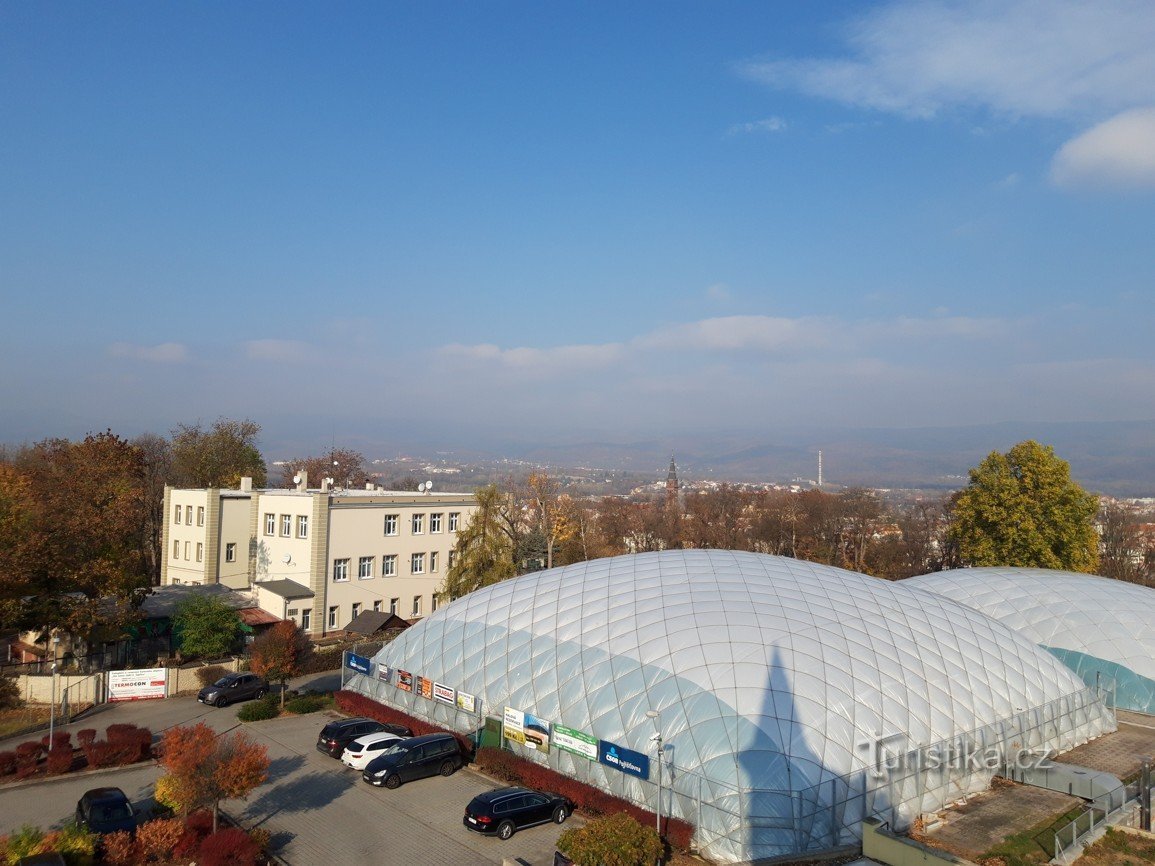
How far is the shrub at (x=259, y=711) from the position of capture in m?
30.5

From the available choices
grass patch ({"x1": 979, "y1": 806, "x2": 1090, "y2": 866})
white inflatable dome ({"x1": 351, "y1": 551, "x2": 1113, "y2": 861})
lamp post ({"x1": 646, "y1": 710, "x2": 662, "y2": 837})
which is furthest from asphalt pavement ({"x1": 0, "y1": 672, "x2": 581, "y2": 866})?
grass patch ({"x1": 979, "y1": 806, "x2": 1090, "y2": 866})

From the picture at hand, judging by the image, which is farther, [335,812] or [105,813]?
[335,812]

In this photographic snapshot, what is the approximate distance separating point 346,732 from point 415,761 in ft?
12.2

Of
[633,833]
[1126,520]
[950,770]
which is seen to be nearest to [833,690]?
[950,770]

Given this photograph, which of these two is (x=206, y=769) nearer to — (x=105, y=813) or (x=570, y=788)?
(x=105, y=813)

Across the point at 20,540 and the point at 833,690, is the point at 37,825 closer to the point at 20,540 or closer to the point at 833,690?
the point at 20,540

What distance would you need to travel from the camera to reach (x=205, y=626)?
125 feet

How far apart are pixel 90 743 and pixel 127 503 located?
15669 millimetres

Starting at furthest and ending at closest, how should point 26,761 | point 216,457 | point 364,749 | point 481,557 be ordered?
point 216,457
point 481,557
point 364,749
point 26,761

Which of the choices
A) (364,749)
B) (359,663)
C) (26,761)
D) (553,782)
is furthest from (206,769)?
(359,663)

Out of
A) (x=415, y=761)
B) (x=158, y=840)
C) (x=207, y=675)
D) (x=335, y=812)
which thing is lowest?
(x=207, y=675)

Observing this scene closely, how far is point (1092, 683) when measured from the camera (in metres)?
31.6

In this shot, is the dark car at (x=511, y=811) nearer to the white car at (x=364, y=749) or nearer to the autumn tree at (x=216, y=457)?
the white car at (x=364, y=749)

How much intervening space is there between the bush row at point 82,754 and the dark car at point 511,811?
12.2m
